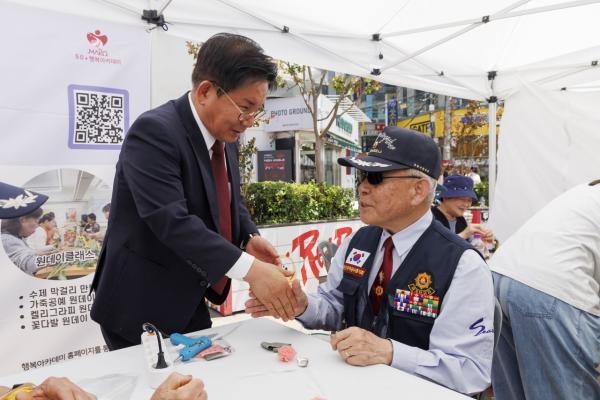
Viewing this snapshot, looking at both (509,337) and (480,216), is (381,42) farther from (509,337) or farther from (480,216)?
(480,216)

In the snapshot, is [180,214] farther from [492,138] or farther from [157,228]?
[492,138]

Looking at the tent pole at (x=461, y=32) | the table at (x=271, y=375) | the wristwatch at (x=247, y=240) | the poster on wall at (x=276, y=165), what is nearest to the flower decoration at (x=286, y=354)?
the table at (x=271, y=375)

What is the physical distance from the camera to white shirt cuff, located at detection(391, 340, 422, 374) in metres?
1.38

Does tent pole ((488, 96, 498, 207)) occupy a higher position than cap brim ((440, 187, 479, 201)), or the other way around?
tent pole ((488, 96, 498, 207))

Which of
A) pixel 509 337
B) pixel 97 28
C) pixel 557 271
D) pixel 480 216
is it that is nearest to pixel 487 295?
pixel 557 271

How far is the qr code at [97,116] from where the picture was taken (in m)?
3.00

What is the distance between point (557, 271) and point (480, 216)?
5.42 meters

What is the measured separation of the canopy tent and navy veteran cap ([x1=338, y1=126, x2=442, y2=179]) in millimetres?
2119

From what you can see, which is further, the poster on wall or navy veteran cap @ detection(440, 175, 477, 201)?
the poster on wall

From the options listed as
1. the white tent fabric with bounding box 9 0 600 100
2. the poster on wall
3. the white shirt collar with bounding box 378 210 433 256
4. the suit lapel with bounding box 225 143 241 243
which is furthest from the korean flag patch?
the poster on wall

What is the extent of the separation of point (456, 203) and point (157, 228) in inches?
110

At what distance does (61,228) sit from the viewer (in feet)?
9.98

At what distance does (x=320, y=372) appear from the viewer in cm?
127

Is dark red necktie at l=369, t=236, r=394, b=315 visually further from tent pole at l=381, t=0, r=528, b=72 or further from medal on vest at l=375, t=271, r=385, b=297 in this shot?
tent pole at l=381, t=0, r=528, b=72
